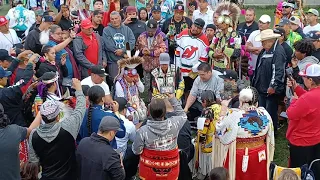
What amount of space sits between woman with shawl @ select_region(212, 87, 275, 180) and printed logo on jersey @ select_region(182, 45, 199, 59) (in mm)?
→ 2942

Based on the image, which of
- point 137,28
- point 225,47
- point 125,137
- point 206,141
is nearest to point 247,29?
point 225,47

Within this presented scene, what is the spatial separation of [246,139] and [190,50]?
3.28 meters

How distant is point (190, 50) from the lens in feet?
26.2

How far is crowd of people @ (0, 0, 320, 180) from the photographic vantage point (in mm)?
4273

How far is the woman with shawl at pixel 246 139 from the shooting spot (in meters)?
4.93

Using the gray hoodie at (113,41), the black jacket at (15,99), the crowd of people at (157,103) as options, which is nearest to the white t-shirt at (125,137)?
the crowd of people at (157,103)

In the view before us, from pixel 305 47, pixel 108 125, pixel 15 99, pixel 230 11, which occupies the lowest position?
pixel 15 99

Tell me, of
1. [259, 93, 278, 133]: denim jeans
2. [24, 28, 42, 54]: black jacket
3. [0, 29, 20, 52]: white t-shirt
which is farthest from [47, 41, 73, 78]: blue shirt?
[259, 93, 278, 133]: denim jeans

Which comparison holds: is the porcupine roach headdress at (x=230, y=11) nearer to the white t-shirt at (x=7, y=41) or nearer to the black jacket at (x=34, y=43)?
the black jacket at (x=34, y=43)

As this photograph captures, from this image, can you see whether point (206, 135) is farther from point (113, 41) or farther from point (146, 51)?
point (113, 41)

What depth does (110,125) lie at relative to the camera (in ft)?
13.5

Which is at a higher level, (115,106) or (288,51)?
(288,51)

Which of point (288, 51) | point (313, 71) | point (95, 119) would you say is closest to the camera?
point (95, 119)

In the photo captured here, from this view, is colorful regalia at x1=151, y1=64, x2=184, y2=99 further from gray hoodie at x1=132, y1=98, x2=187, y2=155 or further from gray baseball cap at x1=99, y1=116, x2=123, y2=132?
gray baseball cap at x1=99, y1=116, x2=123, y2=132
